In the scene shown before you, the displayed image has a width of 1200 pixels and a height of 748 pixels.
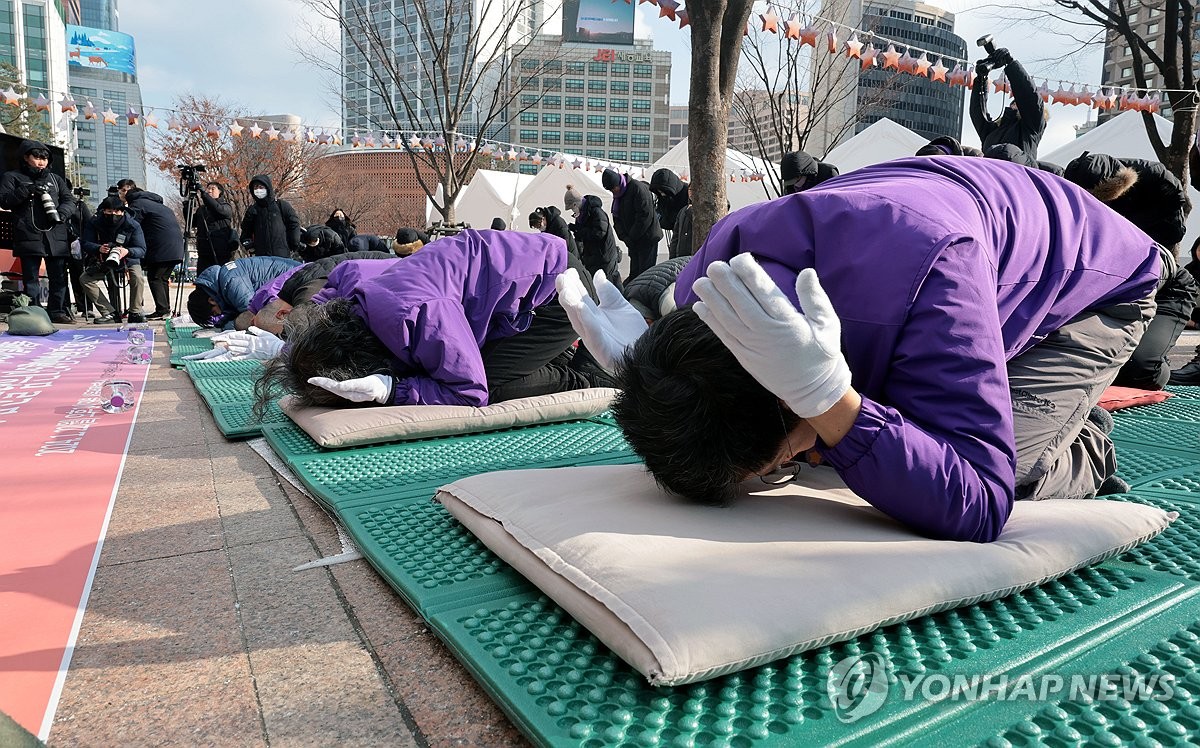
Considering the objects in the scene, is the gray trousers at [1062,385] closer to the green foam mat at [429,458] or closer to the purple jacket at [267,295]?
the green foam mat at [429,458]

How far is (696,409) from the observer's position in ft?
4.28

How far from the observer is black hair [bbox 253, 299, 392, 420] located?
294 centimetres

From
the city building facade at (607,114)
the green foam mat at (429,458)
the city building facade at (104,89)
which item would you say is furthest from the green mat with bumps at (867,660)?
the city building facade at (104,89)

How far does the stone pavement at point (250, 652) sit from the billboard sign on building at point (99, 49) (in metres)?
92.6

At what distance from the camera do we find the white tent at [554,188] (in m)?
15.0

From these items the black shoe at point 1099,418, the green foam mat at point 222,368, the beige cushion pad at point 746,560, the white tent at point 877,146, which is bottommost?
the green foam mat at point 222,368

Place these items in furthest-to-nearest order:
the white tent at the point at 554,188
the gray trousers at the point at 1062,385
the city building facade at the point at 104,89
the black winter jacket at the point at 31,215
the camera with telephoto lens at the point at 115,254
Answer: the city building facade at the point at 104,89, the white tent at the point at 554,188, the camera with telephoto lens at the point at 115,254, the black winter jacket at the point at 31,215, the gray trousers at the point at 1062,385

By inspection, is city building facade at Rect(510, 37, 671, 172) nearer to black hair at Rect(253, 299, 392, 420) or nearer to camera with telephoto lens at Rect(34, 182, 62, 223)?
camera with telephoto lens at Rect(34, 182, 62, 223)

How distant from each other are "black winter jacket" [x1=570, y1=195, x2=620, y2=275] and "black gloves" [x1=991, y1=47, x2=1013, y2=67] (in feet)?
15.7

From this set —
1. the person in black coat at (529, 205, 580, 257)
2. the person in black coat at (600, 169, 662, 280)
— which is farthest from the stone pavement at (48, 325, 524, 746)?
the person in black coat at (600, 169, 662, 280)

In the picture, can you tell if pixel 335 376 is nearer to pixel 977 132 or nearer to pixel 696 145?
pixel 696 145

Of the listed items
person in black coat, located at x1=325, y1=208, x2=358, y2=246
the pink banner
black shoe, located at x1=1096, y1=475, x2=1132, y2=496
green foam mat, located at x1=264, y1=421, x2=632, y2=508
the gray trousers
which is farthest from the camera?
person in black coat, located at x1=325, y1=208, x2=358, y2=246

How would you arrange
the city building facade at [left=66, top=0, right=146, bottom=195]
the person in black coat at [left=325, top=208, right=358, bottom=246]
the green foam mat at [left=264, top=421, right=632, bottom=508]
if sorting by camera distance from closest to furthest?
the green foam mat at [left=264, top=421, right=632, bottom=508] < the person in black coat at [left=325, top=208, right=358, bottom=246] < the city building facade at [left=66, top=0, right=146, bottom=195]

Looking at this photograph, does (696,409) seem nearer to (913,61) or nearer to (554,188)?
(913,61)
